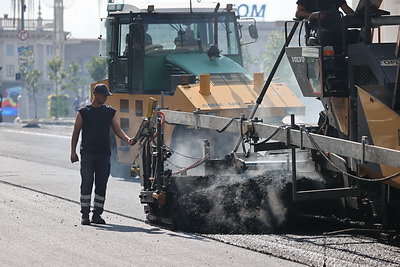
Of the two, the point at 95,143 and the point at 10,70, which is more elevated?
the point at 10,70

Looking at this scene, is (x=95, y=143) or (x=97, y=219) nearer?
(x=97, y=219)

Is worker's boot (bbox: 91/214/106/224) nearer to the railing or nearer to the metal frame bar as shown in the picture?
the metal frame bar

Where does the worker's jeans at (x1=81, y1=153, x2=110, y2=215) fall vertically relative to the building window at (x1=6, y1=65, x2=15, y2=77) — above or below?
below

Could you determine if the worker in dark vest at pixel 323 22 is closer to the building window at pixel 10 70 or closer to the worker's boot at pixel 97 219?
the worker's boot at pixel 97 219

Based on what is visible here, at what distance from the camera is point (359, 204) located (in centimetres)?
954

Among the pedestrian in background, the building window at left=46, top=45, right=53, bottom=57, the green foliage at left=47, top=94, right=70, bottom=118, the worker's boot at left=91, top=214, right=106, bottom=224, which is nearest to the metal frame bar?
the pedestrian in background

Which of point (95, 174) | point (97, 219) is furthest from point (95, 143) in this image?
point (97, 219)

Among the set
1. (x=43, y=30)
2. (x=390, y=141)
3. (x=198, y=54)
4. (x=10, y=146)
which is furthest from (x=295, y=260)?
(x=43, y=30)

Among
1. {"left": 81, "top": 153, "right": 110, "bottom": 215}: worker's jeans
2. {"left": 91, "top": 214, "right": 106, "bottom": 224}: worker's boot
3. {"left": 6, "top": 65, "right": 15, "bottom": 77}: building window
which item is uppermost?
{"left": 6, "top": 65, "right": 15, "bottom": 77}: building window

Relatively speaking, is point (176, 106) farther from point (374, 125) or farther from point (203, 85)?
point (374, 125)

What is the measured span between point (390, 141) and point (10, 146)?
18.6 metres

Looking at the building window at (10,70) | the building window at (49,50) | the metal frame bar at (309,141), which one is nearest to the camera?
the metal frame bar at (309,141)

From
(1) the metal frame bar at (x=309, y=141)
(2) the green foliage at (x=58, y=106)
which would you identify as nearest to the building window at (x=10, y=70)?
(2) the green foliage at (x=58, y=106)

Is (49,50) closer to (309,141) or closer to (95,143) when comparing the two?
(95,143)
